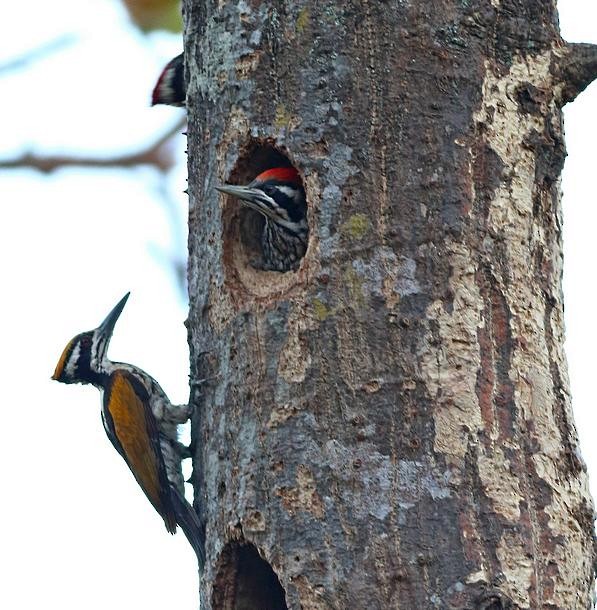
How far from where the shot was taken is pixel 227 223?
12.0 ft

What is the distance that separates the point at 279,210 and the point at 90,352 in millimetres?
1904

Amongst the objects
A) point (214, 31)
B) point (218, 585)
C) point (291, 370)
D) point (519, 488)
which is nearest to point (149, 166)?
point (214, 31)

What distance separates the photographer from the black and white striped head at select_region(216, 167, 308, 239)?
3.60m

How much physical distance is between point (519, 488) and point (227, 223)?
1255 mm

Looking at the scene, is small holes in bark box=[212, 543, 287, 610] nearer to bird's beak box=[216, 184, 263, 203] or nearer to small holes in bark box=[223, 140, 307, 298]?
small holes in bark box=[223, 140, 307, 298]

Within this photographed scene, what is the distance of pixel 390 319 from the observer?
3158mm

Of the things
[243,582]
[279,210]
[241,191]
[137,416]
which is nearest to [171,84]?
[137,416]

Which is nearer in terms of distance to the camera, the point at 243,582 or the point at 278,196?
the point at 243,582

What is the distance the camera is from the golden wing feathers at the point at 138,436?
4.46m

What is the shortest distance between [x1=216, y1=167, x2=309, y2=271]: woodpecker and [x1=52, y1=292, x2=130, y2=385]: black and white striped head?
157 centimetres

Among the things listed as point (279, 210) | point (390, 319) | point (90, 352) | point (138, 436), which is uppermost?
point (90, 352)

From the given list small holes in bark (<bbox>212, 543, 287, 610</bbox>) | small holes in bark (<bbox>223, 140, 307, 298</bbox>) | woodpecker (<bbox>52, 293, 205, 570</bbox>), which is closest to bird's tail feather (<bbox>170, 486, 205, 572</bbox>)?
woodpecker (<bbox>52, 293, 205, 570</bbox>)

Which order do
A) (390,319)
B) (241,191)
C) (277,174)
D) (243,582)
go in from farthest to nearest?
(277,174) → (241,191) → (243,582) → (390,319)

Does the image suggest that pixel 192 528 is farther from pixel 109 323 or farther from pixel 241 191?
pixel 109 323
